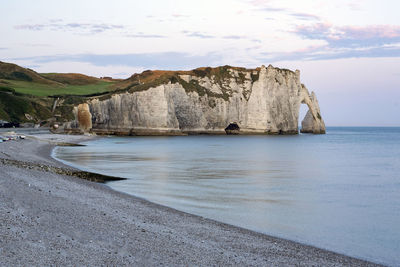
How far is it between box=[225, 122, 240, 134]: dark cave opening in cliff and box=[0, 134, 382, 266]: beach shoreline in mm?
88104

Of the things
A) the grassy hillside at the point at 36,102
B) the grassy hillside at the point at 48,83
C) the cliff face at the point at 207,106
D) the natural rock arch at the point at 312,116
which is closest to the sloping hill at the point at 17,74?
the grassy hillside at the point at 48,83

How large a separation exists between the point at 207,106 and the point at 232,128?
33.6ft

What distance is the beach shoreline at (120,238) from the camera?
23.5 ft

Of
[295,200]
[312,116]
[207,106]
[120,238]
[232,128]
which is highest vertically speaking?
[207,106]

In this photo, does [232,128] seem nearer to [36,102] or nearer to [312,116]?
[312,116]

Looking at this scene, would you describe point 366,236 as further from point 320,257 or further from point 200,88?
point 200,88

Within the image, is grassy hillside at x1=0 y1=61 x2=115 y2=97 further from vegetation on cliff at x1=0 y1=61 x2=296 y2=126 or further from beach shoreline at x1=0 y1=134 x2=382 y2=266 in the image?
beach shoreline at x1=0 y1=134 x2=382 y2=266

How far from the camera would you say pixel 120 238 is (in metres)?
8.40

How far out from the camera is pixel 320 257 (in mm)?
8570

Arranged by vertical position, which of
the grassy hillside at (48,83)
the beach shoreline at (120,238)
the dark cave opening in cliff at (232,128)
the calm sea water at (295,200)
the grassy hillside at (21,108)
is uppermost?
the grassy hillside at (48,83)

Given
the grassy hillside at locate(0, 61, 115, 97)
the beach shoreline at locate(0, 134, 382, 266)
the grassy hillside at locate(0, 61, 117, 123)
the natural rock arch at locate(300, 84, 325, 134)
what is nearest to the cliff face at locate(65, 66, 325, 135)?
the natural rock arch at locate(300, 84, 325, 134)

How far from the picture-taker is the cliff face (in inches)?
3337

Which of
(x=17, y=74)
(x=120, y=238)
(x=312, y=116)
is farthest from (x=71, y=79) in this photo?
(x=120, y=238)

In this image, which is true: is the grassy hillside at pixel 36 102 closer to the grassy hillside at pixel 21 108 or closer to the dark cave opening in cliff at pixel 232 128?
the grassy hillside at pixel 21 108
